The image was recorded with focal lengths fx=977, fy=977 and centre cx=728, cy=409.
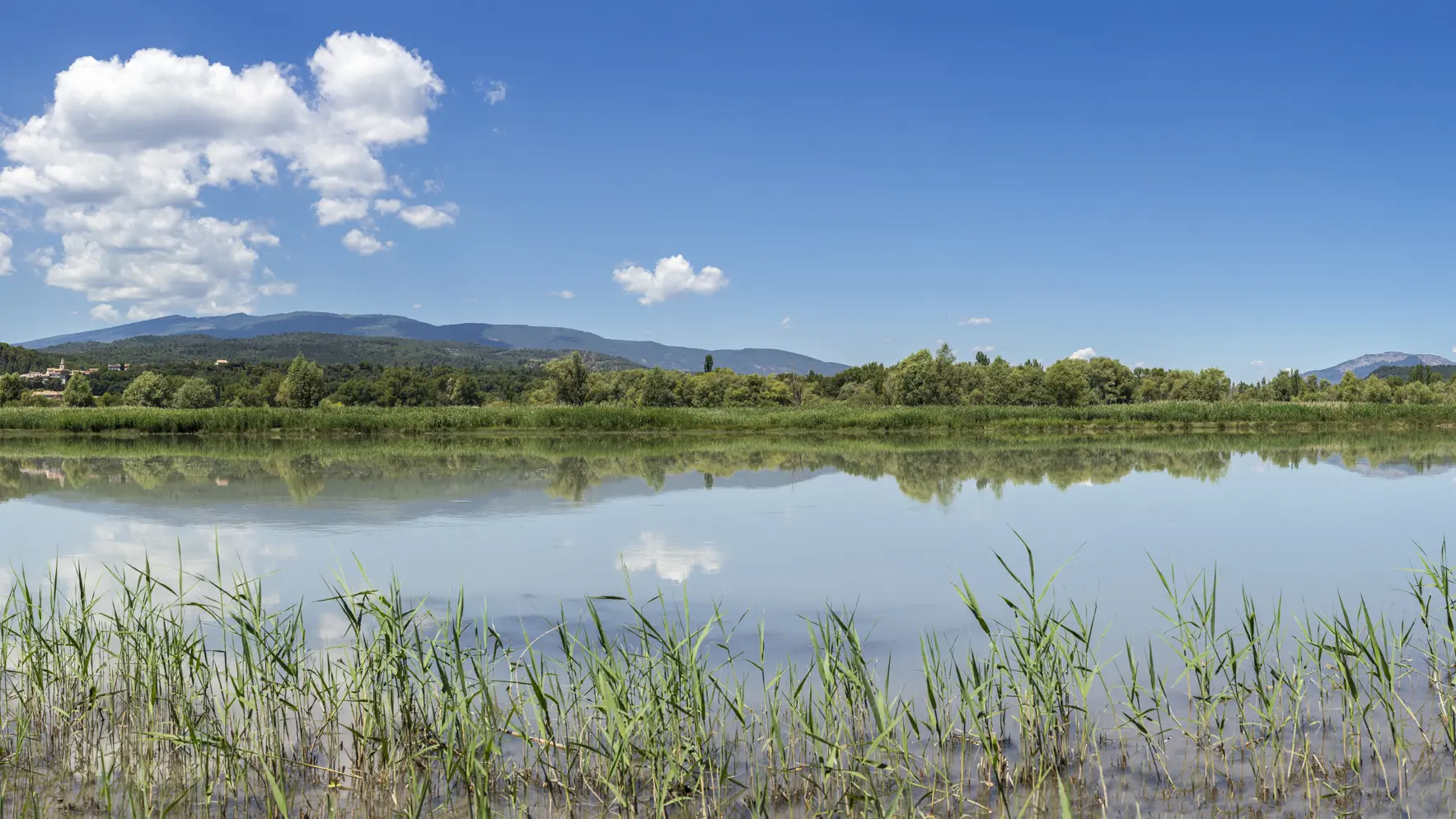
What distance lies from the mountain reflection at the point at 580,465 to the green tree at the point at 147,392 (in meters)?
35.9

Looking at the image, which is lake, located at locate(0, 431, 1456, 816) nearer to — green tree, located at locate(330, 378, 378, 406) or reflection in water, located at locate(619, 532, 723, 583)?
reflection in water, located at locate(619, 532, 723, 583)

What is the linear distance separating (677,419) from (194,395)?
39041mm

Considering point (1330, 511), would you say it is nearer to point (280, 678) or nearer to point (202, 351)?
point (280, 678)

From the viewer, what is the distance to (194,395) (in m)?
64.1

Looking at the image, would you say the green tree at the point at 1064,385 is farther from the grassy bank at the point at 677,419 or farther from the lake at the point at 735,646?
the lake at the point at 735,646

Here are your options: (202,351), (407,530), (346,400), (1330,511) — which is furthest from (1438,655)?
(202,351)

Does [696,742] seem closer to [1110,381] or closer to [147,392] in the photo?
[147,392]

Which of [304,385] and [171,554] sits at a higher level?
[304,385]

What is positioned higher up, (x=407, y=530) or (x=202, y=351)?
(x=202, y=351)

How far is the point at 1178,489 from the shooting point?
1677cm

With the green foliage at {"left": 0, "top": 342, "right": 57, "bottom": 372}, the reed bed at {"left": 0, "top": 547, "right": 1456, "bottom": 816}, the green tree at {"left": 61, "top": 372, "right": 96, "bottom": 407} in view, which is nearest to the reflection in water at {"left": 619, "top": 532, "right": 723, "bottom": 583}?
the reed bed at {"left": 0, "top": 547, "right": 1456, "bottom": 816}

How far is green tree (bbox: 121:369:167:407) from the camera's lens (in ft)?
223

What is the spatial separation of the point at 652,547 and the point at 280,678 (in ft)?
17.7

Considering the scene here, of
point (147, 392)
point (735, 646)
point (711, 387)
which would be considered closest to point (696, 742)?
point (735, 646)
